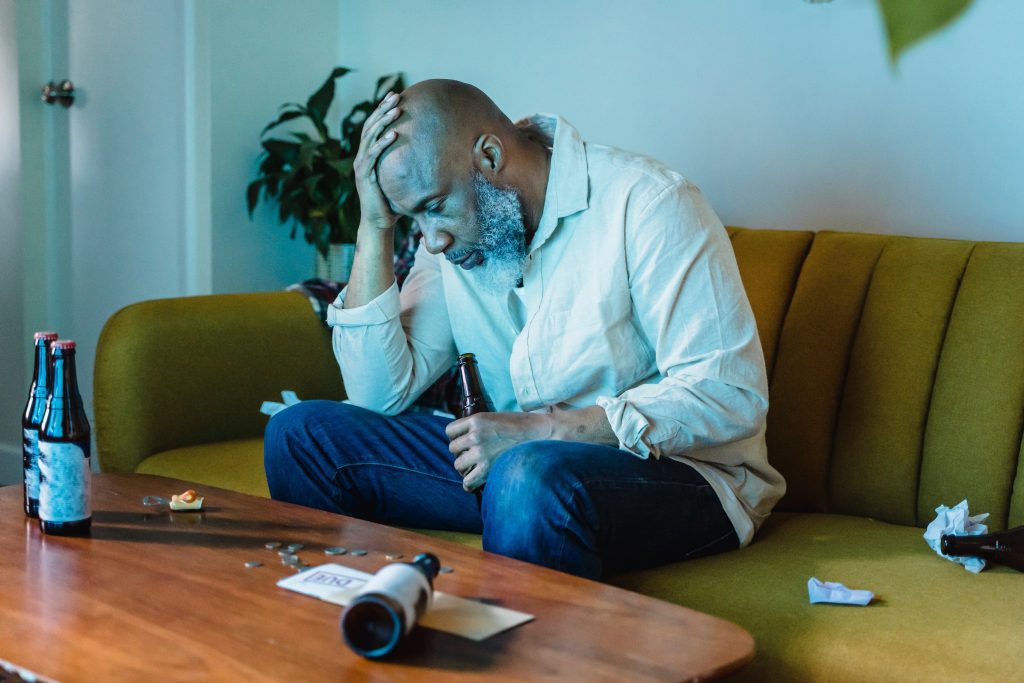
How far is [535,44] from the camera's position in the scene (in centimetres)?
288

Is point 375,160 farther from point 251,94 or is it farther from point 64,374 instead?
point 251,94

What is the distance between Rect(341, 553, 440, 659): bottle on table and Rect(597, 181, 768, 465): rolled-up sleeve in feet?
1.90

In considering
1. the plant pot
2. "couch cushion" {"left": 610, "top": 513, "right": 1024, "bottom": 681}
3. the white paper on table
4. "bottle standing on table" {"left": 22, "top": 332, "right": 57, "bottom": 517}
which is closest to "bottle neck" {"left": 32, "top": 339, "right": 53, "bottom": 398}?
"bottle standing on table" {"left": 22, "top": 332, "right": 57, "bottom": 517}

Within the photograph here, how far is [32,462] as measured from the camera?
57.0 inches

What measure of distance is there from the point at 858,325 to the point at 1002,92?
1.82 feet

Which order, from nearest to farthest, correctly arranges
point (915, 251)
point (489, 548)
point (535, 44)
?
point (489, 548) < point (915, 251) < point (535, 44)

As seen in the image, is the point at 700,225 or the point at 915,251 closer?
the point at 700,225

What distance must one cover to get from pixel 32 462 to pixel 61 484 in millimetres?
76

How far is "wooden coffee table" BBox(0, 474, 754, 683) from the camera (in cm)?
100

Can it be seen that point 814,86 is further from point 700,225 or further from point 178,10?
point 178,10

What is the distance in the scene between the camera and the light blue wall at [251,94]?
3182 millimetres

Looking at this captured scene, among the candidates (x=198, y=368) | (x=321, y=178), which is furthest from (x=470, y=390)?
(x=321, y=178)

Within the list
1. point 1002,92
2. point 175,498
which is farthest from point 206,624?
point 1002,92

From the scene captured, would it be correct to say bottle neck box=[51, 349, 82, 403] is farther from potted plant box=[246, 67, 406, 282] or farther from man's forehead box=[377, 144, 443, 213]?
potted plant box=[246, 67, 406, 282]
